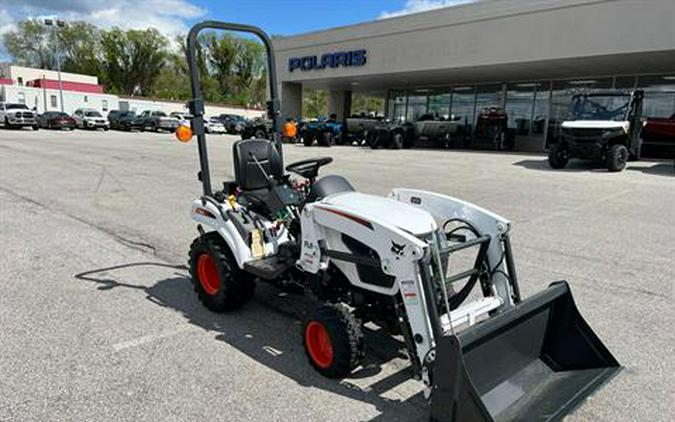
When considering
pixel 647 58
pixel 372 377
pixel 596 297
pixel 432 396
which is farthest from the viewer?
pixel 647 58

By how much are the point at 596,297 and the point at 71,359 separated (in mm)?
4309

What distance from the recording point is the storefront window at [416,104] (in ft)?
96.5

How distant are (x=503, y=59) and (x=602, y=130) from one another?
7.25 meters

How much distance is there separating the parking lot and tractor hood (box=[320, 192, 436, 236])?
99 centimetres

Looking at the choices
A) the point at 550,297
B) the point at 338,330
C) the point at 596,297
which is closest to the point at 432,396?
the point at 338,330

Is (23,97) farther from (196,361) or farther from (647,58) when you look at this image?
(196,361)

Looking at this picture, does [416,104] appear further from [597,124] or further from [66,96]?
[66,96]

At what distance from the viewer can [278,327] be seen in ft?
12.6

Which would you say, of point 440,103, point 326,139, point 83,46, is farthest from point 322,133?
point 83,46

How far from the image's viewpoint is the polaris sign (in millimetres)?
26186

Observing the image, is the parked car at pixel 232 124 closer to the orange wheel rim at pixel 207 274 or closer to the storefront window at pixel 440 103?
the storefront window at pixel 440 103

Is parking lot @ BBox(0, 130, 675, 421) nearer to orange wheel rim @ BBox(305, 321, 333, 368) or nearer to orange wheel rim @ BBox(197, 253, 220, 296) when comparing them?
orange wheel rim @ BBox(305, 321, 333, 368)

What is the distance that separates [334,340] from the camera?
295 centimetres

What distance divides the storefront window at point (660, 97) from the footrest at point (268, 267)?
20.7 m
